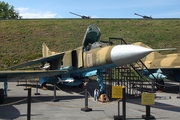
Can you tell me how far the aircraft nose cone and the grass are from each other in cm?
1888

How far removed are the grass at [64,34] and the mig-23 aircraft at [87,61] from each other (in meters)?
13.1

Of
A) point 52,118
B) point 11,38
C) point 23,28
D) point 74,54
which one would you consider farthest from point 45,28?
point 52,118

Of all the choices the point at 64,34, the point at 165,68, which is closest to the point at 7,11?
the point at 64,34

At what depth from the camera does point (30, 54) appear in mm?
28469

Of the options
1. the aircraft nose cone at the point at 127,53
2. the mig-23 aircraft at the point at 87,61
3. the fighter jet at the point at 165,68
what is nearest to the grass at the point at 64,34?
the mig-23 aircraft at the point at 87,61

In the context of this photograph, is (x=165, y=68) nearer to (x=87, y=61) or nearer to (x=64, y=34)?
(x=87, y=61)

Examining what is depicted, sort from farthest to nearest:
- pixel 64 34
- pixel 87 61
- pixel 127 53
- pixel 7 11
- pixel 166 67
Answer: pixel 7 11 → pixel 64 34 → pixel 166 67 → pixel 87 61 → pixel 127 53

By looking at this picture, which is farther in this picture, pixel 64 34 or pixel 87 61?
pixel 64 34

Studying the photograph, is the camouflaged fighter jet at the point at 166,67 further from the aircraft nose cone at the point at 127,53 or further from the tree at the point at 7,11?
the tree at the point at 7,11

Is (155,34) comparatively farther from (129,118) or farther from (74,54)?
(129,118)

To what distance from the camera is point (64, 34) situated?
3441 cm

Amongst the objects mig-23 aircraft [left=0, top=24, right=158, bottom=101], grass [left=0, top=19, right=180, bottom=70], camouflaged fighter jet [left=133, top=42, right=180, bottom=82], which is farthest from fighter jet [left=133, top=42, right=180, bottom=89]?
grass [left=0, top=19, right=180, bottom=70]

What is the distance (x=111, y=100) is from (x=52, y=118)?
4237mm

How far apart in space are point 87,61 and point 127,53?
368 centimetres
